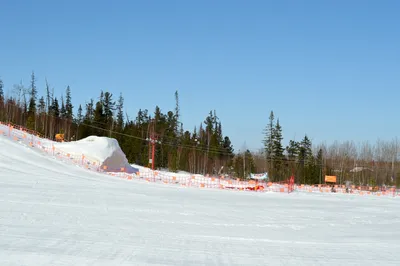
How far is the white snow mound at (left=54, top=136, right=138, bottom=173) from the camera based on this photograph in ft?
119

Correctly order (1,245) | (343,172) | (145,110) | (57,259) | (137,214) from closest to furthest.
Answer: (57,259) < (1,245) < (137,214) < (343,172) < (145,110)

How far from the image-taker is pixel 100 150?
37312 mm

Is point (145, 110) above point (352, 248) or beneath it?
above

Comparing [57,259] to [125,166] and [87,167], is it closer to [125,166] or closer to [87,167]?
[87,167]

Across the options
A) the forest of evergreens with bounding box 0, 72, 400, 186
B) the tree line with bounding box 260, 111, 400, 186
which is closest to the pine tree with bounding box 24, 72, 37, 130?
the forest of evergreens with bounding box 0, 72, 400, 186

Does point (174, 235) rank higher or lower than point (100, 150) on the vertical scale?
lower

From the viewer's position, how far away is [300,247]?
8.66 meters

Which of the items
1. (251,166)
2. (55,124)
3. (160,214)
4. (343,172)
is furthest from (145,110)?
(160,214)

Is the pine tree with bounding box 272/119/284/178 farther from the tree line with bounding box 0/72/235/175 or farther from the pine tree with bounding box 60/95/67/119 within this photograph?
the pine tree with bounding box 60/95/67/119

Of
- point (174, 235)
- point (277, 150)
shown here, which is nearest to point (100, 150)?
point (174, 235)

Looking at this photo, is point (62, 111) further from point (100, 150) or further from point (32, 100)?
point (100, 150)

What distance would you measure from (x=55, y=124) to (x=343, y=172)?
56.8 metres

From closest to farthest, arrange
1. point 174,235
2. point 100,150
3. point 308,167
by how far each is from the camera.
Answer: point 174,235 < point 100,150 < point 308,167

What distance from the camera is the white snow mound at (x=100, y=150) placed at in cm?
3622
